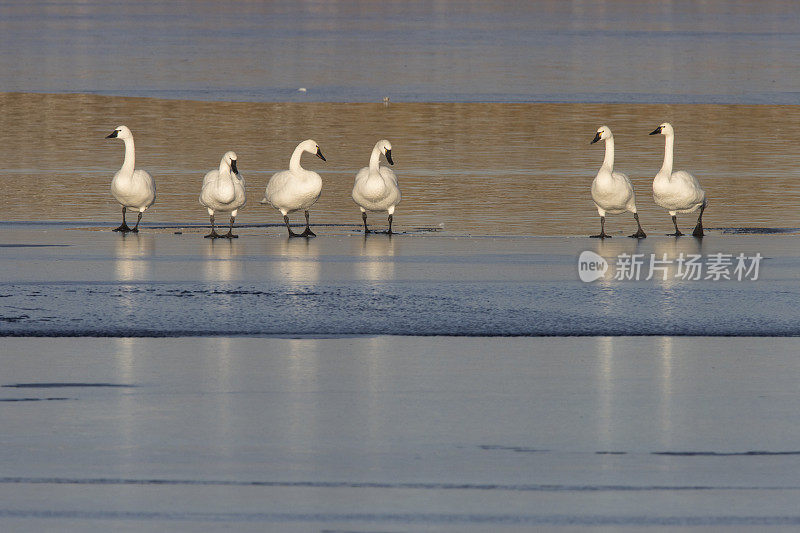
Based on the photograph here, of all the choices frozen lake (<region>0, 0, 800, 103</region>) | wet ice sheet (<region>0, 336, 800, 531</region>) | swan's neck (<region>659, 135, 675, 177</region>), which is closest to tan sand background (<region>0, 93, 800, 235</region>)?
swan's neck (<region>659, 135, 675, 177</region>)

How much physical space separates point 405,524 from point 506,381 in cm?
222

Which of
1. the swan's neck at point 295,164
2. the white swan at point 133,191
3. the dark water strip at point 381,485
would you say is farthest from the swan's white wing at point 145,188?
the dark water strip at point 381,485

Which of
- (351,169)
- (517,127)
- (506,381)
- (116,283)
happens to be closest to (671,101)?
(517,127)

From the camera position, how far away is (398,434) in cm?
606

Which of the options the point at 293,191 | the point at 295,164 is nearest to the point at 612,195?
the point at 293,191

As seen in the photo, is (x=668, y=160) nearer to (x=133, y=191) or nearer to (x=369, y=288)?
(x=133, y=191)

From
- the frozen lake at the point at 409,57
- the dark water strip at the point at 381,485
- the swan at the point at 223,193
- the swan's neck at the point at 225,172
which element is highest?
the frozen lake at the point at 409,57

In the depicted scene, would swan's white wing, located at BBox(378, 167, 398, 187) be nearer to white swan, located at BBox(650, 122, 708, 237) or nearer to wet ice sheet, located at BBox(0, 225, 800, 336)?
wet ice sheet, located at BBox(0, 225, 800, 336)

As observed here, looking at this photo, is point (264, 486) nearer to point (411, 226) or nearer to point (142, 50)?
point (411, 226)

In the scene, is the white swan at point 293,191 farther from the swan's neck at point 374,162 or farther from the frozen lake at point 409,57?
the frozen lake at point 409,57

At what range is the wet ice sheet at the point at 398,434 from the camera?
5.05m

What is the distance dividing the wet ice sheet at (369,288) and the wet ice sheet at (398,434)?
41 centimetres

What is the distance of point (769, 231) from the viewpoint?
43.5 ft

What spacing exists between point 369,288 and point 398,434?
3.91 meters
